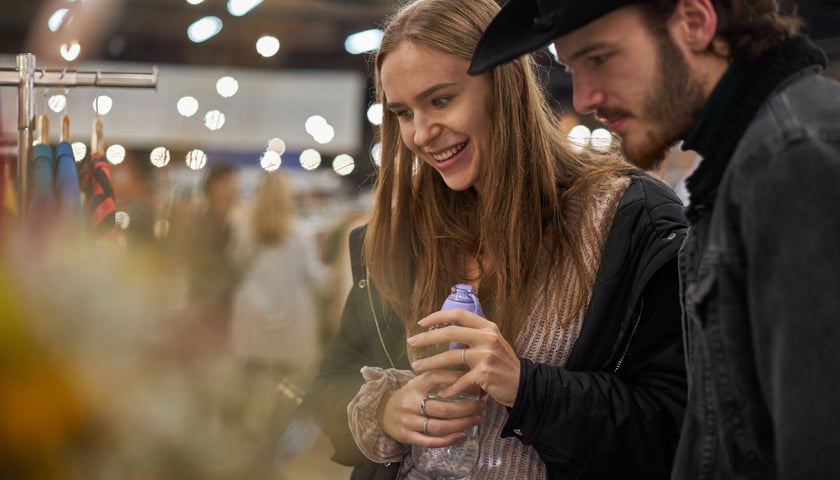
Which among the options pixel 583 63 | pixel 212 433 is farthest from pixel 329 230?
pixel 583 63

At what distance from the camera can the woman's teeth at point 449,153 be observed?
158 cm

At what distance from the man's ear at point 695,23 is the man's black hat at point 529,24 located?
0.20 ft

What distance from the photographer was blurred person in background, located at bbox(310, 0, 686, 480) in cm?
137

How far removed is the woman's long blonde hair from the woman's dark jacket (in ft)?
0.33

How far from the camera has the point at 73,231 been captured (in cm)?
183

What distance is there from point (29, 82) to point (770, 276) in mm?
1626

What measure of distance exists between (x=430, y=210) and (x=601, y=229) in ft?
1.25

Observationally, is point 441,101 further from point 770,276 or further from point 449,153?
point 770,276

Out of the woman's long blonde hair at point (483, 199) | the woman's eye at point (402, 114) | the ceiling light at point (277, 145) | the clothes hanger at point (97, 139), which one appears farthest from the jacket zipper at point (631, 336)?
the ceiling light at point (277, 145)

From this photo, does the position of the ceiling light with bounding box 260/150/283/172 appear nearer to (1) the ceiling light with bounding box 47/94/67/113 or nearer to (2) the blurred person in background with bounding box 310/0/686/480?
(1) the ceiling light with bounding box 47/94/67/113

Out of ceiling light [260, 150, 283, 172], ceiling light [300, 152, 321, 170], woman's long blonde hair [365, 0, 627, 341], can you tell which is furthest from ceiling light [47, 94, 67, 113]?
ceiling light [300, 152, 321, 170]

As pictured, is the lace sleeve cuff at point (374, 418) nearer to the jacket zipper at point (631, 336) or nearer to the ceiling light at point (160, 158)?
the jacket zipper at point (631, 336)

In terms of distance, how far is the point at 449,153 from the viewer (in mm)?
1584

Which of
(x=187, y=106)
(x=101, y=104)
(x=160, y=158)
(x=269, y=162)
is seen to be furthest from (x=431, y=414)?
(x=269, y=162)
